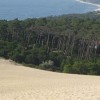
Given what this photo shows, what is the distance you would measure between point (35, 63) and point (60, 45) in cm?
1391

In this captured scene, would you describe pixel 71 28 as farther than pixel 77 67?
Yes

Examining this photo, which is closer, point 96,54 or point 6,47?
point 6,47

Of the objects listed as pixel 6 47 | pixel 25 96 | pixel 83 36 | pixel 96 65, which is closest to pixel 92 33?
pixel 83 36

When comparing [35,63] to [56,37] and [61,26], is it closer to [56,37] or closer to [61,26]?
[56,37]

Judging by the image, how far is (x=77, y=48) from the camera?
54438 millimetres

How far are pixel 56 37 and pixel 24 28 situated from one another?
5.46 m

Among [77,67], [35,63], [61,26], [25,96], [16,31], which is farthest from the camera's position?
[61,26]

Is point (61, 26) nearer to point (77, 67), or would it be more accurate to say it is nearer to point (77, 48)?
point (77, 48)

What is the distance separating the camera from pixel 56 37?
58.7m

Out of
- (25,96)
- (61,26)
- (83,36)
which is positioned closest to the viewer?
(25,96)

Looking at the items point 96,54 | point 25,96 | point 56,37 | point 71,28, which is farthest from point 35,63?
point 25,96

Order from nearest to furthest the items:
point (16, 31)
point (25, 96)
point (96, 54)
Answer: point (25, 96), point (96, 54), point (16, 31)

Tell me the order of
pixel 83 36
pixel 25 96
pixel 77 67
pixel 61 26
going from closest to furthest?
pixel 25 96 → pixel 77 67 → pixel 83 36 → pixel 61 26

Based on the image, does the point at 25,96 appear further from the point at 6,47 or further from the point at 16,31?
the point at 16,31
